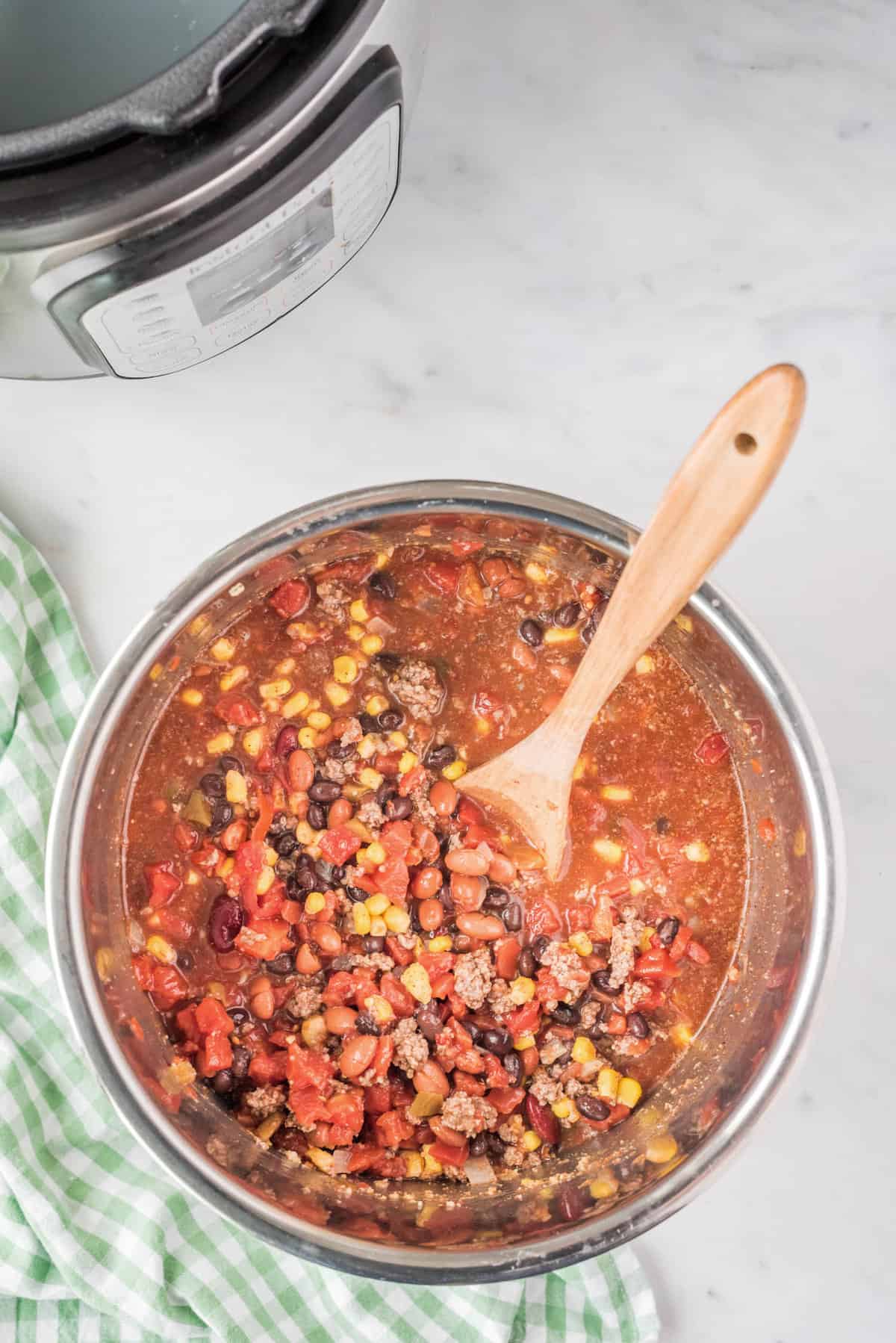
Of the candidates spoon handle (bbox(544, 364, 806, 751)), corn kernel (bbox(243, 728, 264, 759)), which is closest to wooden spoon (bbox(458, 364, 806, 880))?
spoon handle (bbox(544, 364, 806, 751))

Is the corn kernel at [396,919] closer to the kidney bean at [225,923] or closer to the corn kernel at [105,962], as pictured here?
the kidney bean at [225,923]

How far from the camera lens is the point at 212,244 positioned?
1.67 meters

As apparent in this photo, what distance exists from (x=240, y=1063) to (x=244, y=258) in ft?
5.09

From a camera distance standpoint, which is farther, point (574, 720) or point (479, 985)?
point (479, 985)

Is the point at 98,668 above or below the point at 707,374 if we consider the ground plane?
below

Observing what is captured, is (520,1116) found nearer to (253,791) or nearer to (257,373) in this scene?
(253,791)

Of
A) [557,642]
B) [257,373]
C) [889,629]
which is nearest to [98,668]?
[257,373]

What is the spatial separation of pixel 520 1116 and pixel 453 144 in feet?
6.71

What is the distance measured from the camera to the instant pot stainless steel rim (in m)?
2.10

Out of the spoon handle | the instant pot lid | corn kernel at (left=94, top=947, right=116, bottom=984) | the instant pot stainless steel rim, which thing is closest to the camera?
the spoon handle

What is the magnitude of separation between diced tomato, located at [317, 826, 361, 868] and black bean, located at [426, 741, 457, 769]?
22cm

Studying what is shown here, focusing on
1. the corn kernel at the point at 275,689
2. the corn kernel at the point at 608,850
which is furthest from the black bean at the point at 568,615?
the corn kernel at the point at 275,689

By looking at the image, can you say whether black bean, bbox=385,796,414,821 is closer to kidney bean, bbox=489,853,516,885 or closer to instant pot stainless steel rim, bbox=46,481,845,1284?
kidney bean, bbox=489,853,516,885

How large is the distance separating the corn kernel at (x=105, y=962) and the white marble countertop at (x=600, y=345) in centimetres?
67
